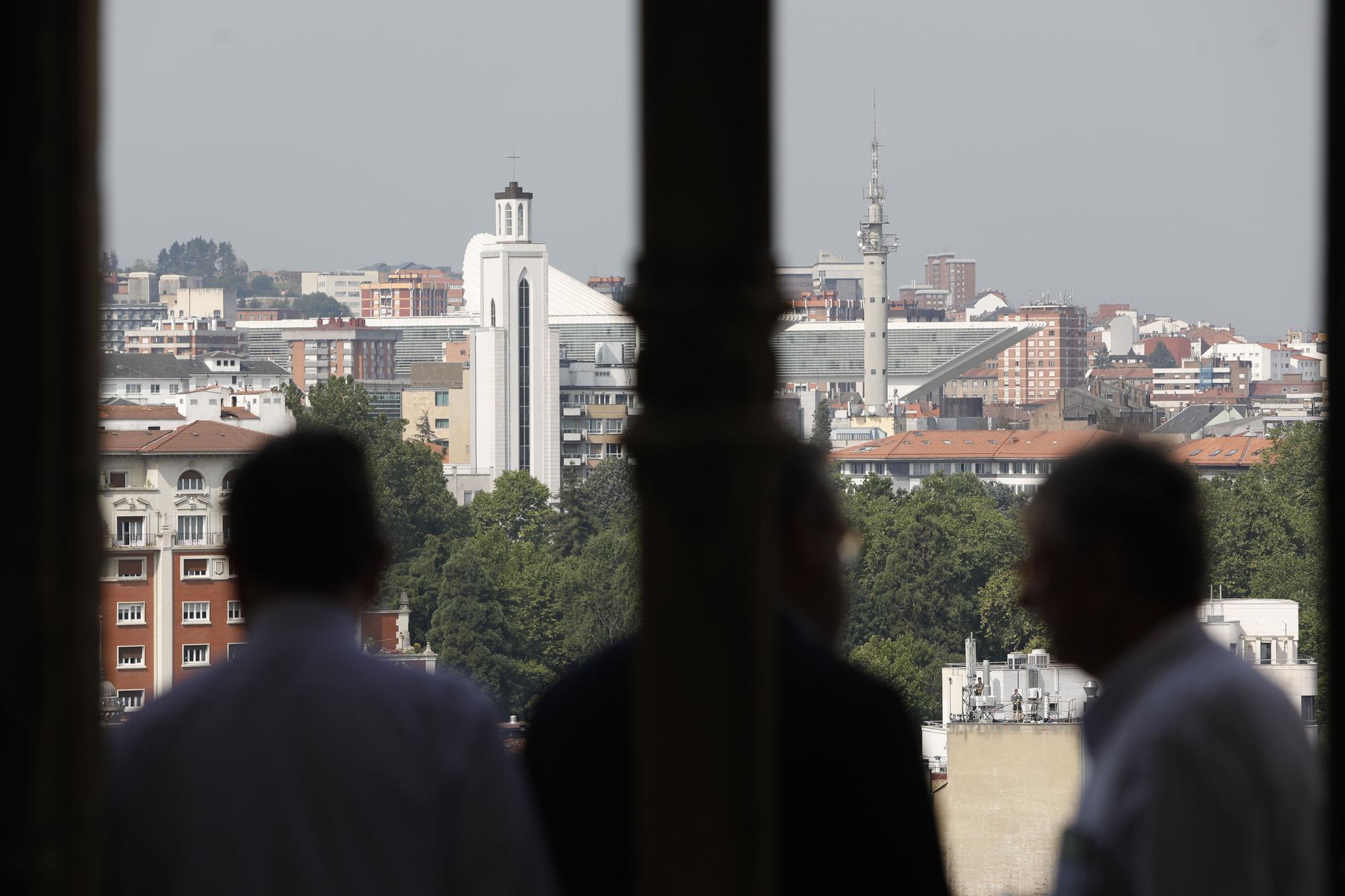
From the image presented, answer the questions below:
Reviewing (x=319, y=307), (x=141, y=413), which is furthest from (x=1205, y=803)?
(x=319, y=307)

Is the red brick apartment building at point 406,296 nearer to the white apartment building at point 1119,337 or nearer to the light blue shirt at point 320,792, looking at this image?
the white apartment building at point 1119,337

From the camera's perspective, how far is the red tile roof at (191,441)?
736 inches

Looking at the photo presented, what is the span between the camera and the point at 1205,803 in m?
0.70

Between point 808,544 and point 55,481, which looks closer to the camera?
point 55,481

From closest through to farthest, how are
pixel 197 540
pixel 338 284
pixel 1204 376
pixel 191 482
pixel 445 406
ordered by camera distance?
pixel 197 540, pixel 191 482, pixel 445 406, pixel 1204 376, pixel 338 284

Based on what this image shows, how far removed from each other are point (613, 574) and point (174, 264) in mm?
50177

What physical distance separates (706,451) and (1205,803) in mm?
232

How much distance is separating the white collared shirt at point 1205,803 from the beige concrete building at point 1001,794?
9.40 metres

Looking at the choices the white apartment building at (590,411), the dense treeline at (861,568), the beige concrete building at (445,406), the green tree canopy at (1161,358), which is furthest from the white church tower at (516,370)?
the green tree canopy at (1161,358)

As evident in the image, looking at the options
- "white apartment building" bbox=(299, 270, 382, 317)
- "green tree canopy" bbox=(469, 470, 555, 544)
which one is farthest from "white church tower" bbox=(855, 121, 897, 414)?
"white apartment building" bbox=(299, 270, 382, 317)

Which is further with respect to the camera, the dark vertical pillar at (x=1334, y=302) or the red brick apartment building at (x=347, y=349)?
the red brick apartment building at (x=347, y=349)

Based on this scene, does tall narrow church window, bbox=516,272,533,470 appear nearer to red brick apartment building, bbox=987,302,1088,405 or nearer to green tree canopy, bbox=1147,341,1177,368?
red brick apartment building, bbox=987,302,1088,405

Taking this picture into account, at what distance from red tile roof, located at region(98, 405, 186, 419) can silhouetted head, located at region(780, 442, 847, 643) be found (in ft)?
73.0

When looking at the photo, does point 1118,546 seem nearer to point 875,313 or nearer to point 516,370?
point 516,370
